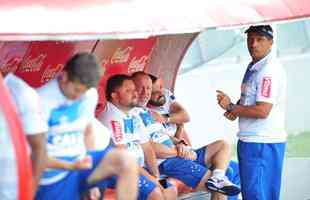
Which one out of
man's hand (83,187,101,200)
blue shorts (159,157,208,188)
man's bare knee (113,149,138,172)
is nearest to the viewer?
man's bare knee (113,149,138,172)

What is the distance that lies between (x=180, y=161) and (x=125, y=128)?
865 millimetres

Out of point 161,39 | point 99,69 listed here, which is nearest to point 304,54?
point 161,39

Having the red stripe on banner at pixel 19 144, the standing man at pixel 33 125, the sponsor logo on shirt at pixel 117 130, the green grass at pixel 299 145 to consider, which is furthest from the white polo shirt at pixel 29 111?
the green grass at pixel 299 145

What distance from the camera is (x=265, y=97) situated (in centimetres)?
560

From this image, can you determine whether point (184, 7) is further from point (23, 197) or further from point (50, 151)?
point (23, 197)

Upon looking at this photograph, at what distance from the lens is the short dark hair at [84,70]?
405cm

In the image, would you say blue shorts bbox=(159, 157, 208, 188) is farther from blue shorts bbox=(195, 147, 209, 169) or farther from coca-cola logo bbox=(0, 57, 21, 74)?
coca-cola logo bbox=(0, 57, 21, 74)

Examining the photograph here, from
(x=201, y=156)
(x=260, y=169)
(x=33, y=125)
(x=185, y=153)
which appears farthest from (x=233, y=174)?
(x=33, y=125)

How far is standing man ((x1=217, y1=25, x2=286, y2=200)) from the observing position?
564 centimetres

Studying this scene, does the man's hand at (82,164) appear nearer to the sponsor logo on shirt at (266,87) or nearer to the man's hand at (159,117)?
the sponsor logo on shirt at (266,87)

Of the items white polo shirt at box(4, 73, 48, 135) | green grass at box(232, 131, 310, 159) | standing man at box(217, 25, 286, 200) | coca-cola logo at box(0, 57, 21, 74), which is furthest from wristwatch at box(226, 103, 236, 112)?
green grass at box(232, 131, 310, 159)

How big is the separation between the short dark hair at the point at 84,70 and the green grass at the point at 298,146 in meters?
5.45

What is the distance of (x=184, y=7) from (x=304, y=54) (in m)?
7.11

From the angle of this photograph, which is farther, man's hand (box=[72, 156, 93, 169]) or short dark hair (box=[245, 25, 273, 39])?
short dark hair (box=[245, 25, 273, 39])
